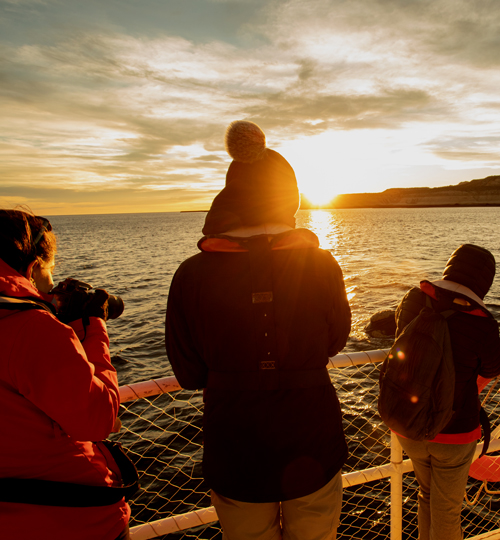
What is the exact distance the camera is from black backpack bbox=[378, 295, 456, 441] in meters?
2.03

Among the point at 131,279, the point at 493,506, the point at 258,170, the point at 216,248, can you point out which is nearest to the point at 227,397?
the point at 216,248

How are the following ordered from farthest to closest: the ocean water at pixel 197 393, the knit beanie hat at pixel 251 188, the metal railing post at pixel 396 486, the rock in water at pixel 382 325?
the rock in water at pixel 382 325 < the ocean water at pixel 197 393 < the metal railing post at pixel 396 486 < the knit beanie hat at pixel 251 188

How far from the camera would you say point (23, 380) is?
49.9 inches

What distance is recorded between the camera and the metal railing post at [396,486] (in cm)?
264

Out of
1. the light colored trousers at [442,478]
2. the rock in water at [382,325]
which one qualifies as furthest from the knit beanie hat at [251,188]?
the rock in water at [382,325]

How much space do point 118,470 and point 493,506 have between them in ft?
28.4

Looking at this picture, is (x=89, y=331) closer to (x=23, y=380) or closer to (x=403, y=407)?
(x=23, y=380)

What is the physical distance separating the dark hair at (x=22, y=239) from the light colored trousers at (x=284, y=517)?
4.20 ft

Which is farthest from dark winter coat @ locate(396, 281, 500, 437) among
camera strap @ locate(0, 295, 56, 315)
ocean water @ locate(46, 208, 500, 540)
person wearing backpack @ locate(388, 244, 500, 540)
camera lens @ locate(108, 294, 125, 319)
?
ocean water @ locate(46, 208, 500, 540)

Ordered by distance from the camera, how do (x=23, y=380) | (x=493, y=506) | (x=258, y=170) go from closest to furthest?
(x=23, y=380), (x=258, y=170), (x=493, y=506)

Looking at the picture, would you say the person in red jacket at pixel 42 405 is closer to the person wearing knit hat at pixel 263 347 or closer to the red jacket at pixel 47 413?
the red jacket at pixel 47 413

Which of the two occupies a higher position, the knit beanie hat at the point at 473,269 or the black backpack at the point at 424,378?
the knit beanie hat at the point at 473,269

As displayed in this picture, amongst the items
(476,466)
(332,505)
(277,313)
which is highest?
(277,313)

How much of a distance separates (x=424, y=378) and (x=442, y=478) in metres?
0.80
